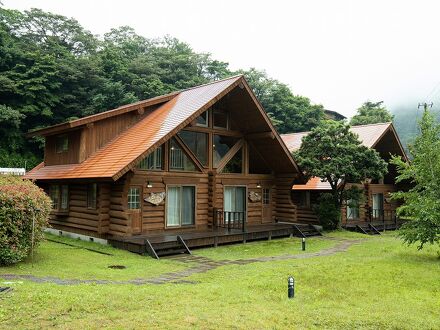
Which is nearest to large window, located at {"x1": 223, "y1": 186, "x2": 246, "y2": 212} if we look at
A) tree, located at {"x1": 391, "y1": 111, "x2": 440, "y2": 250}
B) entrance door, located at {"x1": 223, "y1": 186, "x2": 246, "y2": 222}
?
entrance door, located at {"x1": 223, "y1": 186, "x2": 246, "y2": 222}

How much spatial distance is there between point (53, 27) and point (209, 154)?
33.3 meters

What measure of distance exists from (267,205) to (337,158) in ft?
14.9

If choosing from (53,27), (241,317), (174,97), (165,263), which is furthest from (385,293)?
(53,27)

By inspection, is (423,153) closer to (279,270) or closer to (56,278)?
(279,270)

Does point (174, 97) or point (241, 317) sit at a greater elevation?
point (174, 97)

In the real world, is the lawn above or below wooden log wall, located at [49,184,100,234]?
below

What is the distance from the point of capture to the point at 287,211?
75.4ft

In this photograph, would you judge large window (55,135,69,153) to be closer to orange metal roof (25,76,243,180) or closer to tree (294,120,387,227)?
orange metal roof (25,76,243,180)

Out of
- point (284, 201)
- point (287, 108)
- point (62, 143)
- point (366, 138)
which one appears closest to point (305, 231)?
point (284, 201)

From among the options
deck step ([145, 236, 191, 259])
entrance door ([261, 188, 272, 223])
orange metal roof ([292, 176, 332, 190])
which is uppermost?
orange metal roof ([292, 176, 332, 190])

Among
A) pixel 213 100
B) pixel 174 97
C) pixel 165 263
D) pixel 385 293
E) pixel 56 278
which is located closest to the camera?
pixel 385 293

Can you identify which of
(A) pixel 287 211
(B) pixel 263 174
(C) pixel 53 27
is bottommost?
(A) pixel 287 211

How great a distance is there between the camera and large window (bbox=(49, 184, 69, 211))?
761 inches

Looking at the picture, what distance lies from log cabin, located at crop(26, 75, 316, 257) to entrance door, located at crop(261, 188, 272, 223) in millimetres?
55
